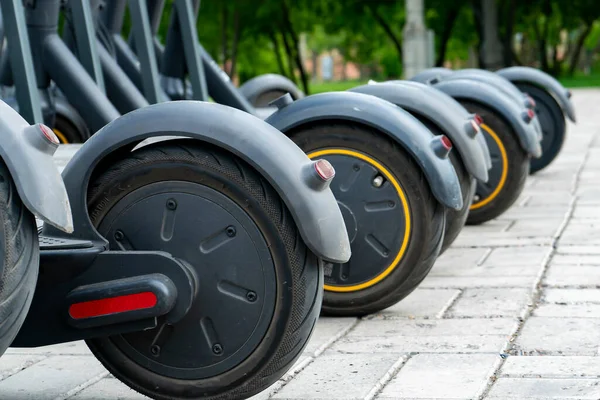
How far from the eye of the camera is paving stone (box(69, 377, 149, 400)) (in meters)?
3.81

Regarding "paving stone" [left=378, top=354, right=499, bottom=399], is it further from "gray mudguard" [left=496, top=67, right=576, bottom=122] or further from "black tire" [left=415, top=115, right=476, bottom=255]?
"gray mudguard" [left=496, top=67, right=576, bottom=122]

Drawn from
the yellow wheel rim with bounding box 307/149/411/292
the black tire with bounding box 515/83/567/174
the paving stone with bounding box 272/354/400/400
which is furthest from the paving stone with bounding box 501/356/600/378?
the black tire with bounding box 515/83/567/174

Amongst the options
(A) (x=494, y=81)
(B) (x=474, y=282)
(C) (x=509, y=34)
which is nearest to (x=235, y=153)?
(B) (x=474, y=282)

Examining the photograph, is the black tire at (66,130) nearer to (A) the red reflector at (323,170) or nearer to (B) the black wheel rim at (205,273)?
(B) the black wheel rim at (205,273)

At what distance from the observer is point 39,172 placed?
9.94 feet

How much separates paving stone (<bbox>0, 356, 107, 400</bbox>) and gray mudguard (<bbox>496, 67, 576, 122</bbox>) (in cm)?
637

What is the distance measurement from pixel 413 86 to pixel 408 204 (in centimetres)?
94

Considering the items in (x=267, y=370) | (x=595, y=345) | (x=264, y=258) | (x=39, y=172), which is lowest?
(x=595, y=345)

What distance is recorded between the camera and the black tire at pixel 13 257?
297 centimetres

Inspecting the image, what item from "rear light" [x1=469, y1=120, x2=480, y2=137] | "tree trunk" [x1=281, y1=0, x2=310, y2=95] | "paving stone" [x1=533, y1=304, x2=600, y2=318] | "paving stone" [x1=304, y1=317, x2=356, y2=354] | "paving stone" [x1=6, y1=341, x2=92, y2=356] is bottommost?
"tree trunk" [x1=281, y1=0, x2=310, y2=95]

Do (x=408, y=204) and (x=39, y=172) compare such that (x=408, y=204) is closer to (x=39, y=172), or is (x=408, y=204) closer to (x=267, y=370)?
(x=267, y=370)

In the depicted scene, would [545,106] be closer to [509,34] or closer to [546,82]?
[546,82]

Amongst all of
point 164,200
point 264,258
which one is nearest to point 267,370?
point 264,258

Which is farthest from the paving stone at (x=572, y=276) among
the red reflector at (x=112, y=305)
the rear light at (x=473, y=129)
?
the red reflector at (x=112, y=305)
